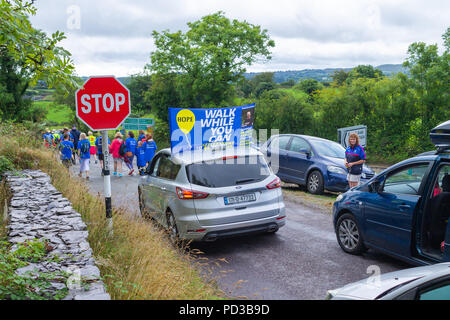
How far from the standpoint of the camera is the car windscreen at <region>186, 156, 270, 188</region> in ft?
24.0

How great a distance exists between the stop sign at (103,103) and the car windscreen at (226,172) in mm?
1691

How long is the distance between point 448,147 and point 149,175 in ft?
19.4

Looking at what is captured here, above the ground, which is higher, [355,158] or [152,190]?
[355,158]

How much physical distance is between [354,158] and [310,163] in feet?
7.59

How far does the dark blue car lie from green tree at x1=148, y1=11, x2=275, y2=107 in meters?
29.8

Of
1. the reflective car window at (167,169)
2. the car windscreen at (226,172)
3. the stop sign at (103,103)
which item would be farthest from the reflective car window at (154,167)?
the stop sign at (103,103)

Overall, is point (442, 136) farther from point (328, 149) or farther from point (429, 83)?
point (429, 83)

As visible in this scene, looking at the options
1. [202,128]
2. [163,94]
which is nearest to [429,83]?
[202,128]

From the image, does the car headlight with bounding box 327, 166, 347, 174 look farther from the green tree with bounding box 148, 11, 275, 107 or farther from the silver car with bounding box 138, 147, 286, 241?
the green tree with bounding box 148, 11, 275, 107

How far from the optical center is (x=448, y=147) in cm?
557

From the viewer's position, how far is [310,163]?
13.3 m

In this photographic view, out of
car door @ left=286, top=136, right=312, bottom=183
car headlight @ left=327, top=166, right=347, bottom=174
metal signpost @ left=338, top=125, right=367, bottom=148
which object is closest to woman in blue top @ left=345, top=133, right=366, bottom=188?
car headlight @ left=327, top=166, right=347, bottom=174

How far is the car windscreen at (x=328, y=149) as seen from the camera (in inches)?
522
